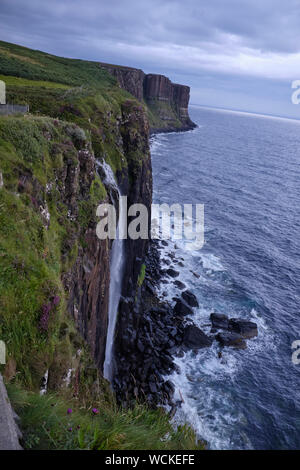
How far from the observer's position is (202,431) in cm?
2347

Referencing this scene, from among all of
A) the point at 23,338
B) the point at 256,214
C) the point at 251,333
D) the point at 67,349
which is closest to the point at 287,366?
the point at 251,333

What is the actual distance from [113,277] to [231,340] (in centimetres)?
1526

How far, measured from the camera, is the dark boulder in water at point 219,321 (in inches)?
1347

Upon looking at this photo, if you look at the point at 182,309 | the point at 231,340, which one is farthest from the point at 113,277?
the point at 231,340

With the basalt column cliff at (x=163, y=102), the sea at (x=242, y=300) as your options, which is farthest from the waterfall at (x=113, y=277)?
the basalt column cliff at (x=163, y=102)

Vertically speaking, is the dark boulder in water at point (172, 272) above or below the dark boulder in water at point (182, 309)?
above

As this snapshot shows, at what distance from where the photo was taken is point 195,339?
104 ft

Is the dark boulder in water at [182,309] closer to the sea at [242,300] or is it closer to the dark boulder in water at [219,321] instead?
the sea at [242,300]

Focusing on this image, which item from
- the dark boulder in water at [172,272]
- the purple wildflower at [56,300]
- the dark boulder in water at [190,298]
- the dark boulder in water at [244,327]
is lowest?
the dark boulder in water at [244,327]

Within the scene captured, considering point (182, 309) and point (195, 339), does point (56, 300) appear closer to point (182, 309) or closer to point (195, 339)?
point (195, 339)

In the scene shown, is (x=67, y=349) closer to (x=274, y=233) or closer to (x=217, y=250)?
(x=217, y=250)

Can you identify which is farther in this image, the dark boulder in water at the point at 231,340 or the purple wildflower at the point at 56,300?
the dark boulder in water at the point at 231,340

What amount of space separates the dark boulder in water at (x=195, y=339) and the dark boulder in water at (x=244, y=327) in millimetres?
3825

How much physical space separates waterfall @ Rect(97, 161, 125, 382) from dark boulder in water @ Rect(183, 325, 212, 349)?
838 centimetres
